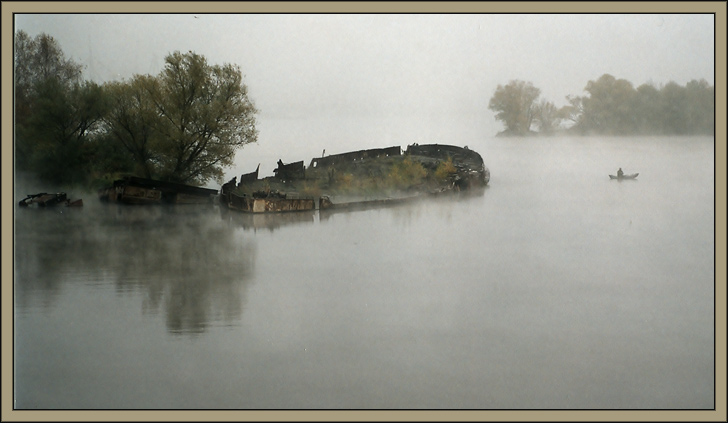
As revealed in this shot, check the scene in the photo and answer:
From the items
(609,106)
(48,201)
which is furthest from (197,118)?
(609,106)

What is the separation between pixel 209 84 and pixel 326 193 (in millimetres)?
1049

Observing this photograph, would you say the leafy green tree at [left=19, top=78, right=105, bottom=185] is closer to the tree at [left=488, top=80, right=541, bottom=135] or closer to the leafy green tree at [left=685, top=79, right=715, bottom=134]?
the tree at [left=488, top=80, right=541, bottom=135]

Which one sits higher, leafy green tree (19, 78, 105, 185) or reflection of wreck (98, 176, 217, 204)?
leafy green tree (19, 78, 105, 185)

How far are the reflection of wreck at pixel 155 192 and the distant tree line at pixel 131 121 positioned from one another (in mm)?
53

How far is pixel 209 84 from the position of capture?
4.17 metres

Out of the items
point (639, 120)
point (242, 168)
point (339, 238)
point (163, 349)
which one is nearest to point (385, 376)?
point (339, 238)

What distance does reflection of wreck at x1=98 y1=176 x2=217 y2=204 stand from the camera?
421 centimetres

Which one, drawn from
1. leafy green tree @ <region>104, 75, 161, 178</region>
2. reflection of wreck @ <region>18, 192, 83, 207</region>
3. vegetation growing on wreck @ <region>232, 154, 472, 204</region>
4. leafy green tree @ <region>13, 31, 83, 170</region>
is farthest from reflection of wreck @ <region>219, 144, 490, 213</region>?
leafy green tree @ <region>13, 31, 83, 170</region>

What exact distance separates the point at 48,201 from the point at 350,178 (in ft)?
6.42

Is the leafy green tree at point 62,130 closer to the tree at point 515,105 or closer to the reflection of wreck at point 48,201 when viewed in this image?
the reflection of wreck at point 48,201

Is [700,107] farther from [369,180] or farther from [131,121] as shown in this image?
[131,121]

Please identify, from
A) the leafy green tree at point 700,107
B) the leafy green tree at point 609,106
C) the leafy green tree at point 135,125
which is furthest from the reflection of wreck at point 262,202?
the leafy green tree at point 700,107

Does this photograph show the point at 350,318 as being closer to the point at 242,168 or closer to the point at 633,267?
the point at 242,168

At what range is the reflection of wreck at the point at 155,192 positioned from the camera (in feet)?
13.8
